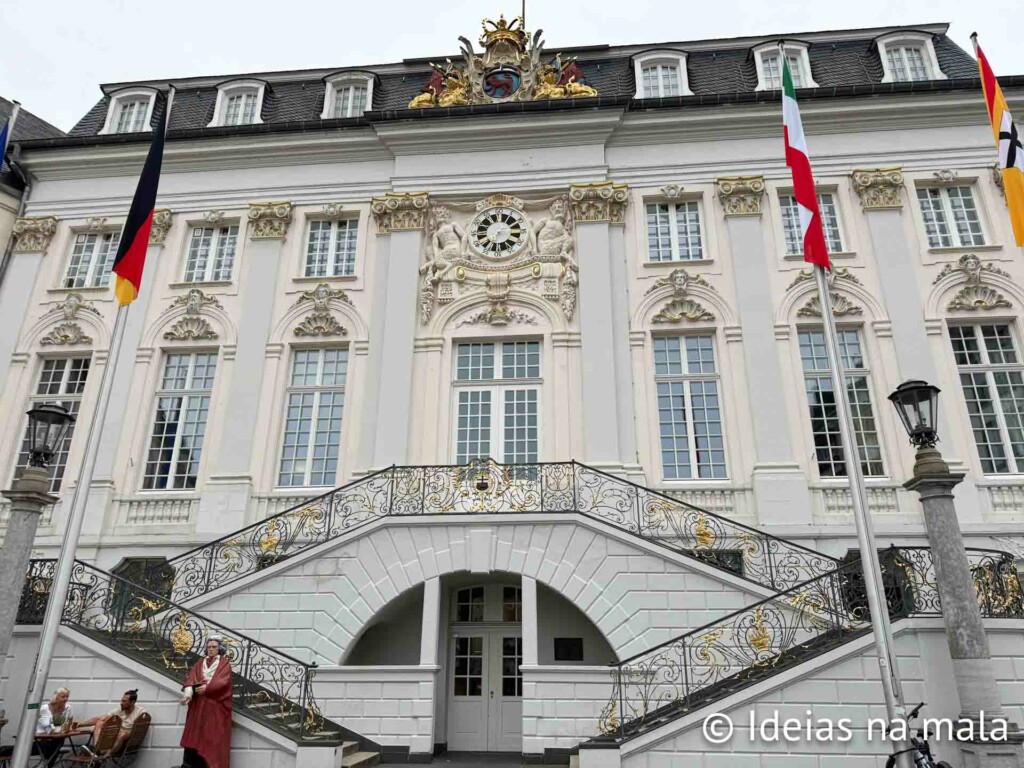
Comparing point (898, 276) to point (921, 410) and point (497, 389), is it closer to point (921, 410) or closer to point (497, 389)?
point (921, 410)

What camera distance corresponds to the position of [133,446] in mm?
15320

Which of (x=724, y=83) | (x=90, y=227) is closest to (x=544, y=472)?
(x=724, y=83)

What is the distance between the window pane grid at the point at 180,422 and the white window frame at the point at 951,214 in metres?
16.2

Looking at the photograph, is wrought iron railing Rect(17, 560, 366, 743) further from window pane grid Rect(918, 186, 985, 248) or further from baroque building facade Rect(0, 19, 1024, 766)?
window pane grid Rect(918, 186, 985, 248)

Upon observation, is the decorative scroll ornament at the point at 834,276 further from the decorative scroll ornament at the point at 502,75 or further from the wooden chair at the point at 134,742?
the wooden chair at the point at 134,742

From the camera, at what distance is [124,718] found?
9.09m

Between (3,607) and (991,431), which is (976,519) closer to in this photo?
(991,431)

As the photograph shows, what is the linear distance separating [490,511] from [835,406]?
7.64 meters

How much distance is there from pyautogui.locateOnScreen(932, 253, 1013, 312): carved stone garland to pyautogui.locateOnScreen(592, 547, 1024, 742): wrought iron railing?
718 cm

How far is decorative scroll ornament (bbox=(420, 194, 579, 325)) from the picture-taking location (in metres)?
15.9

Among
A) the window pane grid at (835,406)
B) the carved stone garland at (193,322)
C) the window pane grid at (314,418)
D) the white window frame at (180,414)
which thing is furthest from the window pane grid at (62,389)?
the window pane grid at (835,406)

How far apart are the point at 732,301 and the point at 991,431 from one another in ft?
18.4

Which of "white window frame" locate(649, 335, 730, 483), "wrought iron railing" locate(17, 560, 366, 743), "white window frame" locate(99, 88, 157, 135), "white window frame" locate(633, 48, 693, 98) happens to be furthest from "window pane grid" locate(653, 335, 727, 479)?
"white window frame" locate(99, 88, 157, 135)

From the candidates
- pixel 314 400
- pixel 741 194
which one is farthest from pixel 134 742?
pixel 741 194
